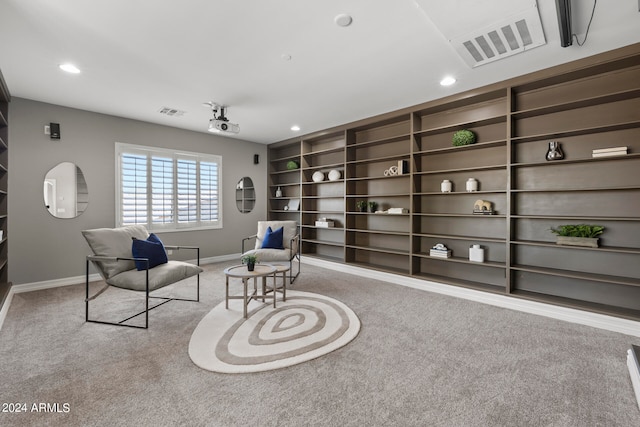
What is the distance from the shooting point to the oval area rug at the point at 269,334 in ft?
7.07

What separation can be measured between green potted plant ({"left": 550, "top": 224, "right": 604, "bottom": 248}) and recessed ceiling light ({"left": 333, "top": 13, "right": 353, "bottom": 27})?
9.93 feet

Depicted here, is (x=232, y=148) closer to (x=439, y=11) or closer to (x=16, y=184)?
(x=16, y=184)

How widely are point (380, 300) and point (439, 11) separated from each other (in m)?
2.93

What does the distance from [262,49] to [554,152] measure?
3263 millimetres

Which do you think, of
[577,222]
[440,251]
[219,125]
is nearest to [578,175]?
[577,222]

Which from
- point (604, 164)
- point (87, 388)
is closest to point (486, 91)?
point (604, 164)

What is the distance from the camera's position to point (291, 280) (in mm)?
4262

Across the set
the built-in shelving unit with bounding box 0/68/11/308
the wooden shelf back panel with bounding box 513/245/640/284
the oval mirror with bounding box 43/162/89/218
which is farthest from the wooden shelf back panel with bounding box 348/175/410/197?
the built-in shelving unit with bounding box 0/68/11/308

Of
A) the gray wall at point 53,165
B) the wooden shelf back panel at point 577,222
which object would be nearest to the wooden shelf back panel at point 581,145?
the wooden shelf back panel at point 577,222

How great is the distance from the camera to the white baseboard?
2.72 meters

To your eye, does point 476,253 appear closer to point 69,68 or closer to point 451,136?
point 451,136

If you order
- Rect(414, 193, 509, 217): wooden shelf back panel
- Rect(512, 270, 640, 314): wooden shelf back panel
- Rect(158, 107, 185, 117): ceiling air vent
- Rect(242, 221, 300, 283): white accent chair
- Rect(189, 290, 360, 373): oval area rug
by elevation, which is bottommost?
Rect(189, 290, 360, 373): oval area rug

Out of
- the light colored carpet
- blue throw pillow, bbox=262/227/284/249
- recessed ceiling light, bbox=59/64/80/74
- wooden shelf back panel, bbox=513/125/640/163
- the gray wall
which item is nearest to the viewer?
the light colored carpet

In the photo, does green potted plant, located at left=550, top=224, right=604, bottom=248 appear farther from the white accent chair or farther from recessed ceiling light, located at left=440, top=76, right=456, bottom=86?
the white accent chair
